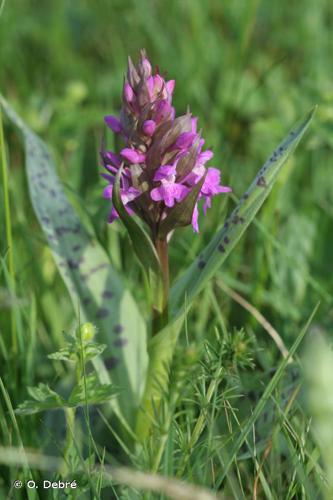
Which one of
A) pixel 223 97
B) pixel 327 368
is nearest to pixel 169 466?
pixel 327 368

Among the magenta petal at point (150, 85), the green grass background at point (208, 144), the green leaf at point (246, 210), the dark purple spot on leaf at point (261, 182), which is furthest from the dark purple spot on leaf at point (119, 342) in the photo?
the magenta petal at point (150, 85)

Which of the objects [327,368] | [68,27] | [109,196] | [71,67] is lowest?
A: [327,368]

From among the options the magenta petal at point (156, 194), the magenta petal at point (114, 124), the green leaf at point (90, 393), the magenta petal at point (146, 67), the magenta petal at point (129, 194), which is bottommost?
the green leaf at point (90, 393)

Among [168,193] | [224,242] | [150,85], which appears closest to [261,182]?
[224,242]

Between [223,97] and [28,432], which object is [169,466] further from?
[223,97]

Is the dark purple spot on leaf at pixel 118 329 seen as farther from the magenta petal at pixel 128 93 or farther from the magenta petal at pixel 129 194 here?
the magenta petal at pixel 128 93

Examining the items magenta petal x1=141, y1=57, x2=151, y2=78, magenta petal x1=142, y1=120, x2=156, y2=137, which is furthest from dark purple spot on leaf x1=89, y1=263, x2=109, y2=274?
magenta petal x1=141, y1=57, x2=151, y2=78
